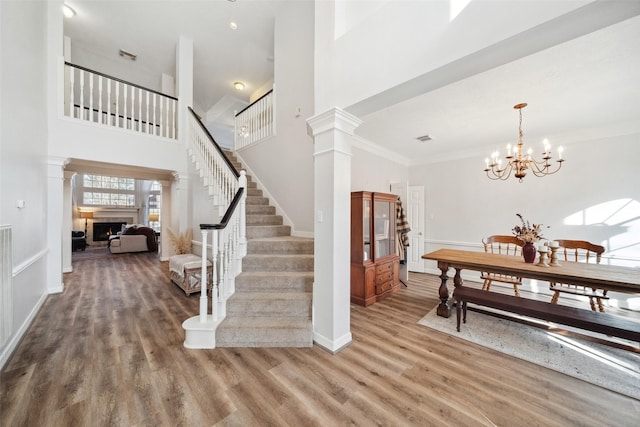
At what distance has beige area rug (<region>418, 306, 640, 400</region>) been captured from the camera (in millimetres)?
1868

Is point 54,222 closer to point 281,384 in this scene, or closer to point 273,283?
point 273,283

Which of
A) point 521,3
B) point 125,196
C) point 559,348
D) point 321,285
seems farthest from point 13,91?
point 125,196

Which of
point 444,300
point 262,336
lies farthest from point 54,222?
point 444,300

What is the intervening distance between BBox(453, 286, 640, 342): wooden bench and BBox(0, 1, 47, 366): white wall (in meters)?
4.41

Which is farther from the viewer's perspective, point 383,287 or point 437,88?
point 383,287

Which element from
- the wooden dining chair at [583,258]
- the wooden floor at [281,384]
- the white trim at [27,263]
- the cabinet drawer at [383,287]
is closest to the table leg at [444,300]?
the wooden floor at [281,384]

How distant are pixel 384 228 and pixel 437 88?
2360mm

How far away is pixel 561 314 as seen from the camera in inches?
85.8

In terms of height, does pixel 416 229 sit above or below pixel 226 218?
below

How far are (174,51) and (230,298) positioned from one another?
5835 millimetres

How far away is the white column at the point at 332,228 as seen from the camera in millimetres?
2170

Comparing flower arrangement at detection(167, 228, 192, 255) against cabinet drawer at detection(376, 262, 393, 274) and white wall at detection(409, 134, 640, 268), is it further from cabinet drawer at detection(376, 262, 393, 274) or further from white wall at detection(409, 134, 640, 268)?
white wall at detection(409, 134, 640, 268)

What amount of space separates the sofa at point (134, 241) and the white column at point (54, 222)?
410 cm

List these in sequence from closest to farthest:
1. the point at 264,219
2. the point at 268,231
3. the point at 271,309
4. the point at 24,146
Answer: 1. the point at 271,309
2. the point at 24,146
3. the point at 268,231
4. the point at 264,219
